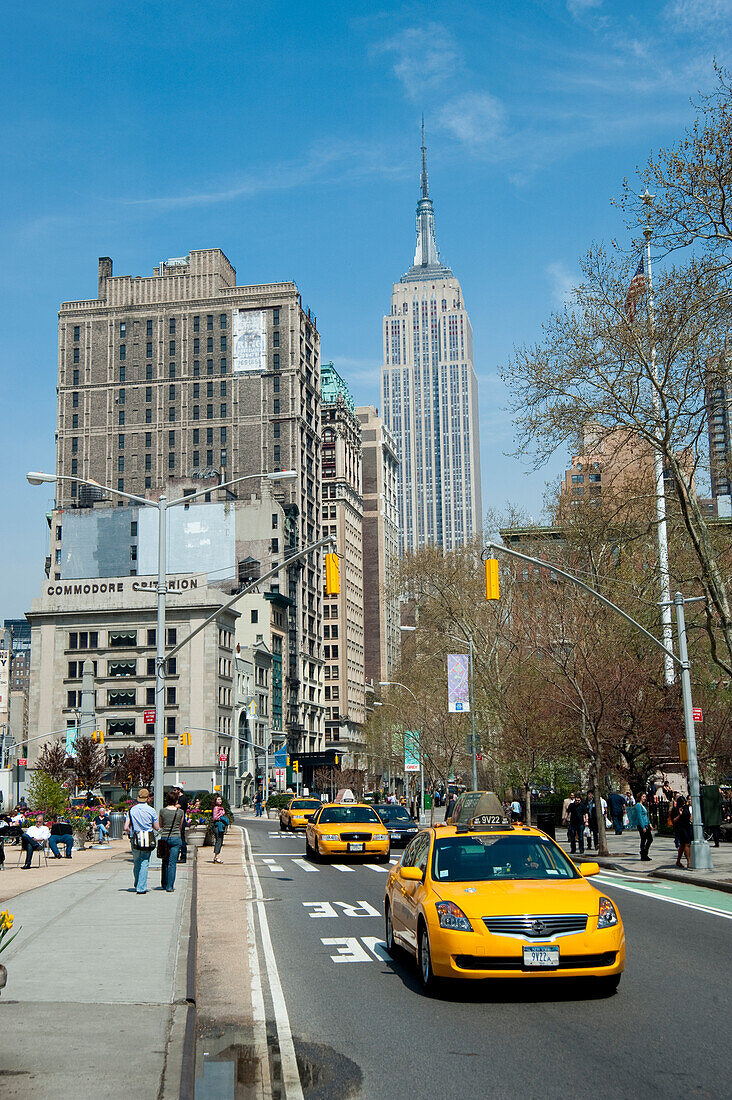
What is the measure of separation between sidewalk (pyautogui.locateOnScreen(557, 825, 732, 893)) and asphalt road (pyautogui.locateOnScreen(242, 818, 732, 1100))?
7.71 m

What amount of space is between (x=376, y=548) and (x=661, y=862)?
162m

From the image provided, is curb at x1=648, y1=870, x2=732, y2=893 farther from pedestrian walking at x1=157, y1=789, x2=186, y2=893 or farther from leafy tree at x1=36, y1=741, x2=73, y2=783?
leafy tree at x1=36, y1=741, x2=73, y2=783

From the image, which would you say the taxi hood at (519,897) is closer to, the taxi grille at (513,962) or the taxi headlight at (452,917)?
the taxi headlight at (452,917)

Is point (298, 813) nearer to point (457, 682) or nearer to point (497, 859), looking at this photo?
point (457, 682)

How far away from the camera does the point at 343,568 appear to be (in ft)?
481

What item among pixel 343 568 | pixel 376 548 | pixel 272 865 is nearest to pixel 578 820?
pixel 272 865

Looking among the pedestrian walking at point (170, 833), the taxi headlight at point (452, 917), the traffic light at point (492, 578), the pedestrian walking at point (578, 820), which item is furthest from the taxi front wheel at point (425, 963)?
the pedestrian walking at point (578, 820)

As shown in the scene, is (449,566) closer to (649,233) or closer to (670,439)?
(670,439)

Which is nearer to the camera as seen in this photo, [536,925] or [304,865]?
[536,925]

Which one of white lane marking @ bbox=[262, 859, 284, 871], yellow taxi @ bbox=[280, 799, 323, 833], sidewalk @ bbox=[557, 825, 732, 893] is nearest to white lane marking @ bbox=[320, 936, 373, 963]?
sidewalk @ bbox=[557, 825, 732, 893]

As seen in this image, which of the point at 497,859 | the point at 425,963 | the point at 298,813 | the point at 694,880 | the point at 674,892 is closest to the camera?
the point at 425,963

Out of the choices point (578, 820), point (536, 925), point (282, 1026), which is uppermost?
point (536, 925)

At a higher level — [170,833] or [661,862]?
[170,833]

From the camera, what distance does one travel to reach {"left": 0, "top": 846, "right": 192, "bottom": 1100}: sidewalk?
676cm
